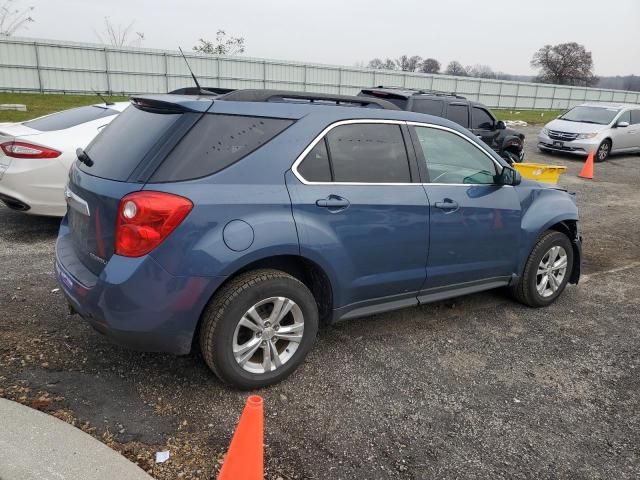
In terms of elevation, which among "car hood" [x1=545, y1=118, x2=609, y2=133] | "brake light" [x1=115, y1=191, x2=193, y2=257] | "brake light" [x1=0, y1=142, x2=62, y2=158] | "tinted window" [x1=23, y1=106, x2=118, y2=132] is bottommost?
"car hood" [x1=545, y1=118, x2=609, y2=133]

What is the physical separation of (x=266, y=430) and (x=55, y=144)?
4241mm

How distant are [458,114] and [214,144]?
8504 mm

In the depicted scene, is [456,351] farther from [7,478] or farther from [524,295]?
[7,478]

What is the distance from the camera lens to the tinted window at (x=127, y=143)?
296cm

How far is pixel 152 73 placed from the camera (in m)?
26.1

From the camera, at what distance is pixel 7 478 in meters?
2.33

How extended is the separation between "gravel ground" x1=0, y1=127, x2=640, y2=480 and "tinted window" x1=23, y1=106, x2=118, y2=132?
6.37 feet

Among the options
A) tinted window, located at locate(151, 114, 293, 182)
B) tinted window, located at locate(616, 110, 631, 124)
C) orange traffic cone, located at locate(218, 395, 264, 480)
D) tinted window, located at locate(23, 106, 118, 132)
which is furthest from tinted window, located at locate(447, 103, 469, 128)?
orange traffic cone, located at locate(218, 395, 264, 480)

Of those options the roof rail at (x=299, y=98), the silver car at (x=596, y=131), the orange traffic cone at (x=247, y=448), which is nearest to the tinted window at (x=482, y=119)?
the silver car at (x=596, y=131)

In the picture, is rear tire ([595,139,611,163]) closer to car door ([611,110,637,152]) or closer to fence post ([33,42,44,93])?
car door ([611,110,637,152])

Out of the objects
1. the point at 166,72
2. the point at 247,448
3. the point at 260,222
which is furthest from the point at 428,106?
the point at 166,72

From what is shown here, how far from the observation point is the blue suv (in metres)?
2.79

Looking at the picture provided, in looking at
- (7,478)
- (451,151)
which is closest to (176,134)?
(7,478)

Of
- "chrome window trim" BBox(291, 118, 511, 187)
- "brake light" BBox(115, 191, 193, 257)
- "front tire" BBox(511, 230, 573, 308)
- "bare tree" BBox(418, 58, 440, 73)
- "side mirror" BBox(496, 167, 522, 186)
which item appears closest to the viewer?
"brake light" BBox(115, 191, 193, 257)
